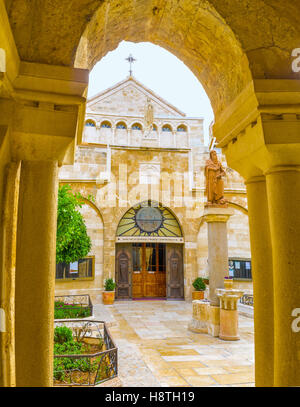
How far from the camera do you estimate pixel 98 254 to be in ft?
47.9

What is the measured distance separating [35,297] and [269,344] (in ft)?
5.39

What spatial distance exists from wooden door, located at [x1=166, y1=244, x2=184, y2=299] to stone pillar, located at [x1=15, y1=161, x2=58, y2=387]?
13775mm

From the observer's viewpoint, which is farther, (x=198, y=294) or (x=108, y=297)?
(x=198, y=294)

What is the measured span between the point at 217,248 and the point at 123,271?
24.4ft

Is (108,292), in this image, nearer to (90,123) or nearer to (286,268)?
(90,123)

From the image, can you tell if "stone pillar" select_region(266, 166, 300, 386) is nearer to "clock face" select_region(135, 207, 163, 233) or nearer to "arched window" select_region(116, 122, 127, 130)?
"clock face" select_region(135, 207, 163, 233)

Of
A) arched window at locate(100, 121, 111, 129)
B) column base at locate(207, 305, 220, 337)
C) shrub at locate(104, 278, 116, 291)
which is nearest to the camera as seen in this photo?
column base at locate(207, 305, 220, 337)

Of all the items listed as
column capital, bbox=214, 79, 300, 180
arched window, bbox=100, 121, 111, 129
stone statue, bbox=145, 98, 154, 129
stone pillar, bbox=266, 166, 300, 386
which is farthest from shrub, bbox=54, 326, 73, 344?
arched window, bbox=100, 121, 111, 129

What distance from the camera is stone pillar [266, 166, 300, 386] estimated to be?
75.3 inches

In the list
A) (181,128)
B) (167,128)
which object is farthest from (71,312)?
(181,128)

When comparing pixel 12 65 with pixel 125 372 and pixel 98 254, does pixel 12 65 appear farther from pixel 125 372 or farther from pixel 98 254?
pixel 98 254

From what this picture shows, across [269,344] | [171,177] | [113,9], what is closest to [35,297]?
[269,344]

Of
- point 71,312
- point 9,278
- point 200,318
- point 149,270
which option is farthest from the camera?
point 149,270

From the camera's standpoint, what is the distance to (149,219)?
51.1 feet
